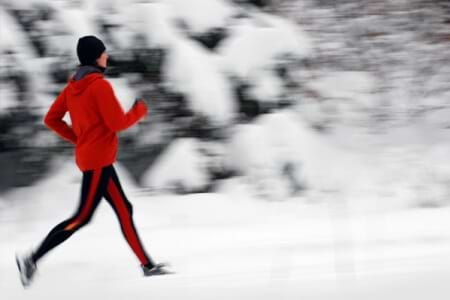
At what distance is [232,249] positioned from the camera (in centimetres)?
516

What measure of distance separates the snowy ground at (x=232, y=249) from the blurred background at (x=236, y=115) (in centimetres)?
2

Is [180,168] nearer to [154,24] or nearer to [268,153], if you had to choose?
[268,153]

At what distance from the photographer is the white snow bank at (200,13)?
6.11 m

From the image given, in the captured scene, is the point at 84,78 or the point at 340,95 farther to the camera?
the point at 340,95

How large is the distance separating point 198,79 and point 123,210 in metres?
1.91

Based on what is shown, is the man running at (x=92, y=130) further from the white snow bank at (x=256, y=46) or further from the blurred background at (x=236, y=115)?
the white snow bank at (x=256, y=46)

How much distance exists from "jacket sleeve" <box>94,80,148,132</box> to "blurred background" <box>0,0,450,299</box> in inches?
57.0

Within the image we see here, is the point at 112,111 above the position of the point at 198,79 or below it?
above

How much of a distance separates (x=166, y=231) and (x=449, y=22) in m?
3.21

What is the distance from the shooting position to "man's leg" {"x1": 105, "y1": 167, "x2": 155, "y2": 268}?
4.33 meters

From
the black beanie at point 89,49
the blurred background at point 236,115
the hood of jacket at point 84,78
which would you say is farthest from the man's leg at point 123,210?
the blurred background at point 236,115

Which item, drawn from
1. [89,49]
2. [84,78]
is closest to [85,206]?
[84,78]

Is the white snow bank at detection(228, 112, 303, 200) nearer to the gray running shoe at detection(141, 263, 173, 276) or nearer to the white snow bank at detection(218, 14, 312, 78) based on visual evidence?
the white snow bank at detection(218, 14, 312, 78)

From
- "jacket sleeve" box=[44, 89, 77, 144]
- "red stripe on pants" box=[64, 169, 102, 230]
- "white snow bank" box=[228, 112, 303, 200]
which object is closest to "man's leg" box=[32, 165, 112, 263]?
"red stripe on pants" box=[64, 169, 102, 230]
